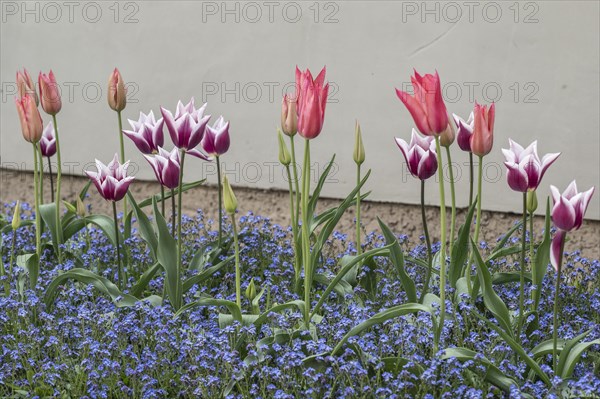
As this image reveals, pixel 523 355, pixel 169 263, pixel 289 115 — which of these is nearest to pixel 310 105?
pixel 289 115

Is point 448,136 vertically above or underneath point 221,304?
above

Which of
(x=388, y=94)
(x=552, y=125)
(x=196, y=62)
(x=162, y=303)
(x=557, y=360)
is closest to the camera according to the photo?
(x=557, y=360)

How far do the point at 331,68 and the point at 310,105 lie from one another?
2.01m

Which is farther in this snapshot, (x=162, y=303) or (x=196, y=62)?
(x=196, y=62)

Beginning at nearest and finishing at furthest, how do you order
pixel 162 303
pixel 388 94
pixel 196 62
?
1. pixel 162 303
2. pixel 388 94
3. pixel 196 62

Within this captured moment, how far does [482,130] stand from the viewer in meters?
2.84

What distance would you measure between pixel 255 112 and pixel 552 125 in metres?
1.52

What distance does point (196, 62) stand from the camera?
5.01 m

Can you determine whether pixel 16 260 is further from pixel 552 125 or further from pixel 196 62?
pixel 552 125

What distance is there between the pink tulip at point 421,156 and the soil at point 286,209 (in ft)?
3.73

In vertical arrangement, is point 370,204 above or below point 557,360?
above

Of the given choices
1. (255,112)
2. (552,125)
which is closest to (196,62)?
(255,112)

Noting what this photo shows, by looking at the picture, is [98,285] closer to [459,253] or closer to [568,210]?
[459,253]

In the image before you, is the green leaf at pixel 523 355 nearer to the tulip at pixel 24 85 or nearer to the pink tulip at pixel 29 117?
the pink tulip at pixel 29 117
